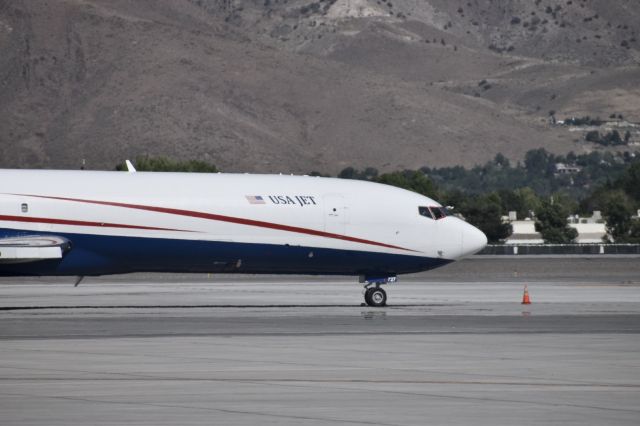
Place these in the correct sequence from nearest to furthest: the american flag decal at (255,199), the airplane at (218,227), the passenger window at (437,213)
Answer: the airplane at (218,227), the american flag decal at (255,199), the passenger window at (437,213)

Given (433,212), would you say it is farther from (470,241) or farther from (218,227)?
(218,227)

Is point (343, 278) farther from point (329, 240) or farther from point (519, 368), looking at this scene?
point (519, 368)

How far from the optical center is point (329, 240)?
4950cm

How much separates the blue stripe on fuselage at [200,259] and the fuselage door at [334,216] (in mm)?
655

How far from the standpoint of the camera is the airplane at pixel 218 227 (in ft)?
154

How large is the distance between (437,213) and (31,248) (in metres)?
12.8

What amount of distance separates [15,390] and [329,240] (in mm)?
24667

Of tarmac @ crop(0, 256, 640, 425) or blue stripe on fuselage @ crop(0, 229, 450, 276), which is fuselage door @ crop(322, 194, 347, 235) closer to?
blue stripe on fuselage @ crop(0, 229, 450, 276)

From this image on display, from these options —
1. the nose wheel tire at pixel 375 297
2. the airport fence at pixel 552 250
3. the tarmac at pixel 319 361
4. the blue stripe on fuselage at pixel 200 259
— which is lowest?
the tarmac at pixel 319 361

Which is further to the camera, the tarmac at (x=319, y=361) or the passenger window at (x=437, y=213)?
the passenger window at (x=437, y=213)

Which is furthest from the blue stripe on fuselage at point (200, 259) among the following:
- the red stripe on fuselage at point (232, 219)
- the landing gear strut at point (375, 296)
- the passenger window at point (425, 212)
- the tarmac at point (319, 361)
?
the passenger window at point (425, 212)

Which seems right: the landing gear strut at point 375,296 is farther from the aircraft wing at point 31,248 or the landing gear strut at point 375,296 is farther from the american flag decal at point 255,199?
the aircraft wing at point 31,248

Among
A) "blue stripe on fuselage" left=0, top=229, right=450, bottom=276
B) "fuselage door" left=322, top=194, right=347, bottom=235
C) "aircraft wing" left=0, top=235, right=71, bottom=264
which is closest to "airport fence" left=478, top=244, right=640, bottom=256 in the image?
"blue stripe on fuselage" left=0, top=229, right=450, bottom=276

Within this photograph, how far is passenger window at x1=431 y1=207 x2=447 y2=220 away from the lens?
51.0 meters
